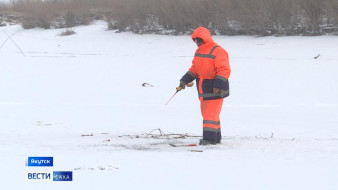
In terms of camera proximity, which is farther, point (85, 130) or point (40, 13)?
point (40, 13)

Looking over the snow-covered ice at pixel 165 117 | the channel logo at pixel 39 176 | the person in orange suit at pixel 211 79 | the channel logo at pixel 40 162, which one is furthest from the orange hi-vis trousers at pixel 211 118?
the channel logo at pixel 39 176

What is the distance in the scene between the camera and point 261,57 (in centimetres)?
2166

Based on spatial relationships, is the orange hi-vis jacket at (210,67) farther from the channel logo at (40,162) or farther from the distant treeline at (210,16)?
the distant treeline at (210,16)

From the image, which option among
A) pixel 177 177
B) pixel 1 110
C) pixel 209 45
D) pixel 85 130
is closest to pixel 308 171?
pixel 177 177

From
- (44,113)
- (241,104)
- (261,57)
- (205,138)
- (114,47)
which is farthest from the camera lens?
(114,47)

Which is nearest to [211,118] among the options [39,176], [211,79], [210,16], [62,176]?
[211,79]

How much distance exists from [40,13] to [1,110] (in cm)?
2731

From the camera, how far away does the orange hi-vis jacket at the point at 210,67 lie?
650 cm

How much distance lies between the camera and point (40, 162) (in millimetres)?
5004

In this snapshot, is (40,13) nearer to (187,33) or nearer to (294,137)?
(187,33)

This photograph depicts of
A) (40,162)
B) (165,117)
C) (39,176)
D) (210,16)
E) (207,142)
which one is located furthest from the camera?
(210,16)

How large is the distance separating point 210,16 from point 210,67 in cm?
2220

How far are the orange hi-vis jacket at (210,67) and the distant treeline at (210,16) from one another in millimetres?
18362

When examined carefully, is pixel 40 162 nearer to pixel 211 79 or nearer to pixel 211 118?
pixel 211 118
